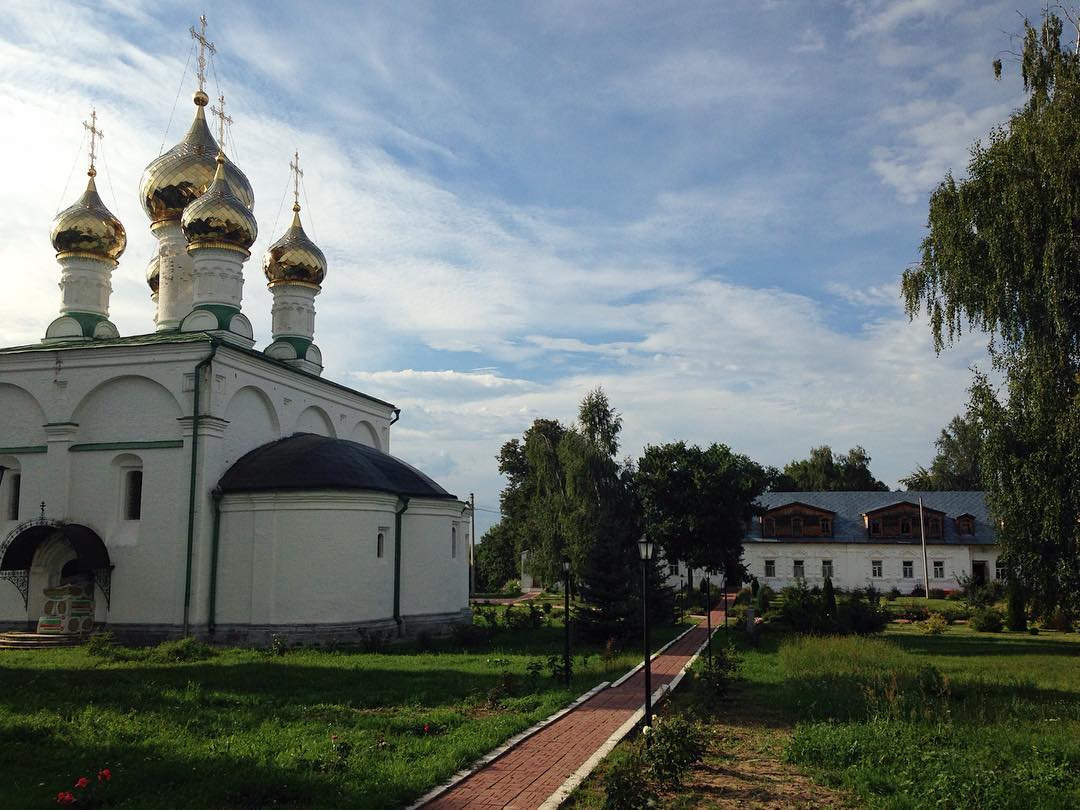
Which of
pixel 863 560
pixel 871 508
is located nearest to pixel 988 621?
pixel 863 560

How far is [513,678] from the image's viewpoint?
13586 mm

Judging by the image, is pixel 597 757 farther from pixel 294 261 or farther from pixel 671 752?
pixel 294 261

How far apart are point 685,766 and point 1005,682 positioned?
9.43 meters

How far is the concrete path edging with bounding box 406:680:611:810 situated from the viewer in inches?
308

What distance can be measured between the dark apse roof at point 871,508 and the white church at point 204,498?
27784 mm

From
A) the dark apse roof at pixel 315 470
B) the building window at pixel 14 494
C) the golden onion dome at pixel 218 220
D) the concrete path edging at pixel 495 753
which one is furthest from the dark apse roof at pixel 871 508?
the concrete path edging at pixel 495 753

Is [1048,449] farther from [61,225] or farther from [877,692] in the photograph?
[61,225]

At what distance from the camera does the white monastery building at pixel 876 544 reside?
4391 centimetres

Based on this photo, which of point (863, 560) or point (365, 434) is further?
point (863, 560)

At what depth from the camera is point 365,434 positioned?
94.2 feet

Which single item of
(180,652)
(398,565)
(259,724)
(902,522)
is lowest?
(259,724)

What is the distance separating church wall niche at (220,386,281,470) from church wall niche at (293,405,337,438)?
1.17m

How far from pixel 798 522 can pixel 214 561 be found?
3425cm

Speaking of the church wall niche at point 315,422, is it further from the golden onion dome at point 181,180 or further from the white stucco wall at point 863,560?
the white stucco wall at point 863,560
